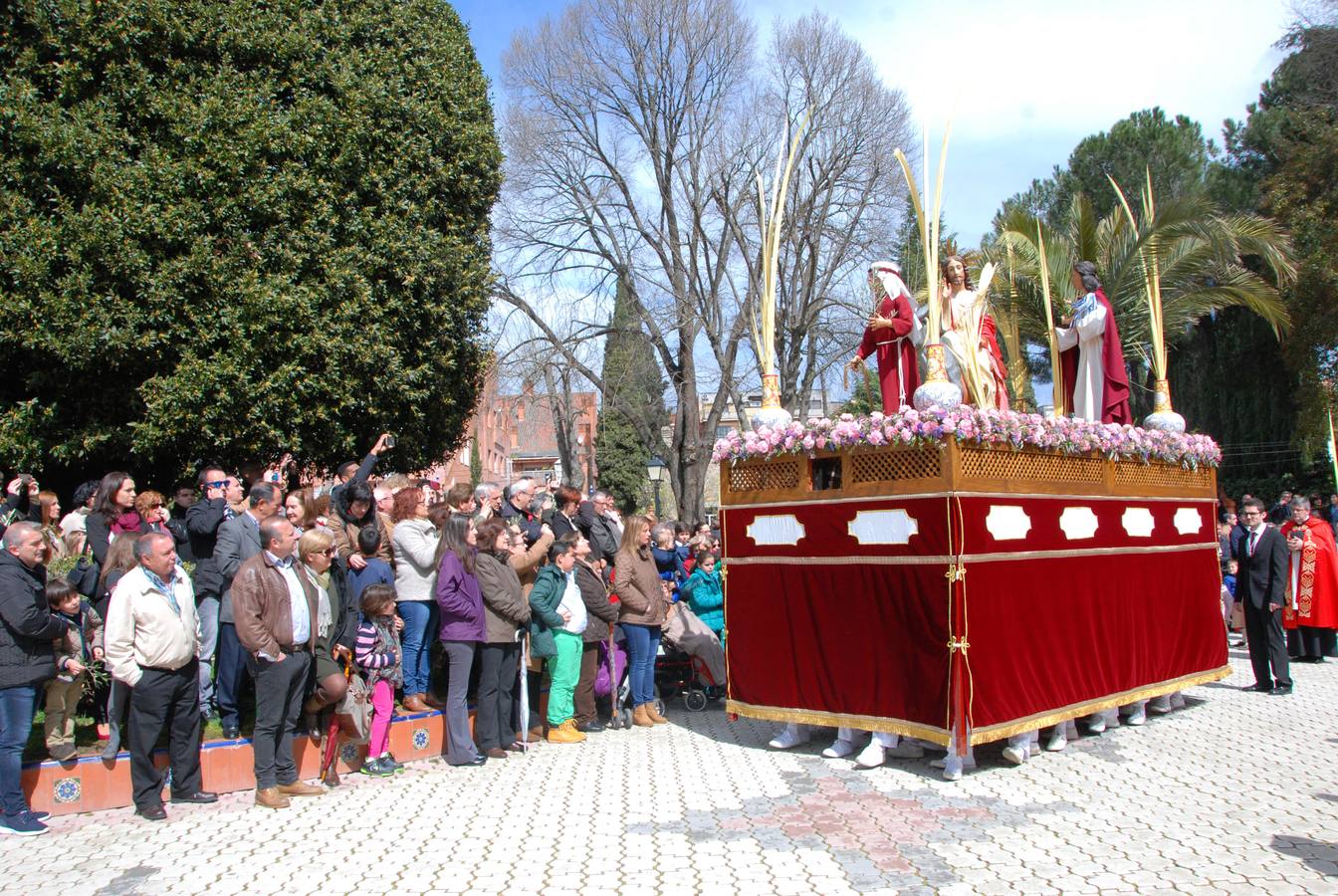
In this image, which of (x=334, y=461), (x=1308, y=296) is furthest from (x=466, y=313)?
(x=1308, y=296)

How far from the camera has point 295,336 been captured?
10.7 m

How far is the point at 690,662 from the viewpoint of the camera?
34.3 ft

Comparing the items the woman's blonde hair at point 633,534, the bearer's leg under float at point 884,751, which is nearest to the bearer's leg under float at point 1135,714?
the bearer's leg under float at point 884,751

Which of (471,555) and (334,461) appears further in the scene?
(334,461)

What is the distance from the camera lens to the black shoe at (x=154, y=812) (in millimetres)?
6414

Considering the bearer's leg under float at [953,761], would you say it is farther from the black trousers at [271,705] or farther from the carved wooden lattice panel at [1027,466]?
the black trousers at [271,705]

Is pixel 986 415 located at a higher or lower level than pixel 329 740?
higher

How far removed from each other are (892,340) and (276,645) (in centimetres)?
551

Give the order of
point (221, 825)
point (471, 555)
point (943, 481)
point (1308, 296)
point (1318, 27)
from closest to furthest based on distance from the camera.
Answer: point (221, 825)
point (943, 481)
point (471, 555)
point (1308, 296)
point (1318, 27)

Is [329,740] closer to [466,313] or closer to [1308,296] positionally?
[466,313]

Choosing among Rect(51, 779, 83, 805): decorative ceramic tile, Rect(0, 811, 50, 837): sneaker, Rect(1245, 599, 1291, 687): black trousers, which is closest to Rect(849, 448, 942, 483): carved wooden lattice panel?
Rect(1245, 599, 1291, 687): black trousers

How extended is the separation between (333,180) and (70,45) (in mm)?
2743

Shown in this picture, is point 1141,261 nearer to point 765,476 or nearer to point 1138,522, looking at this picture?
point 1138,522

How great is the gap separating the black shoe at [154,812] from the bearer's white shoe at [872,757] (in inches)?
183
